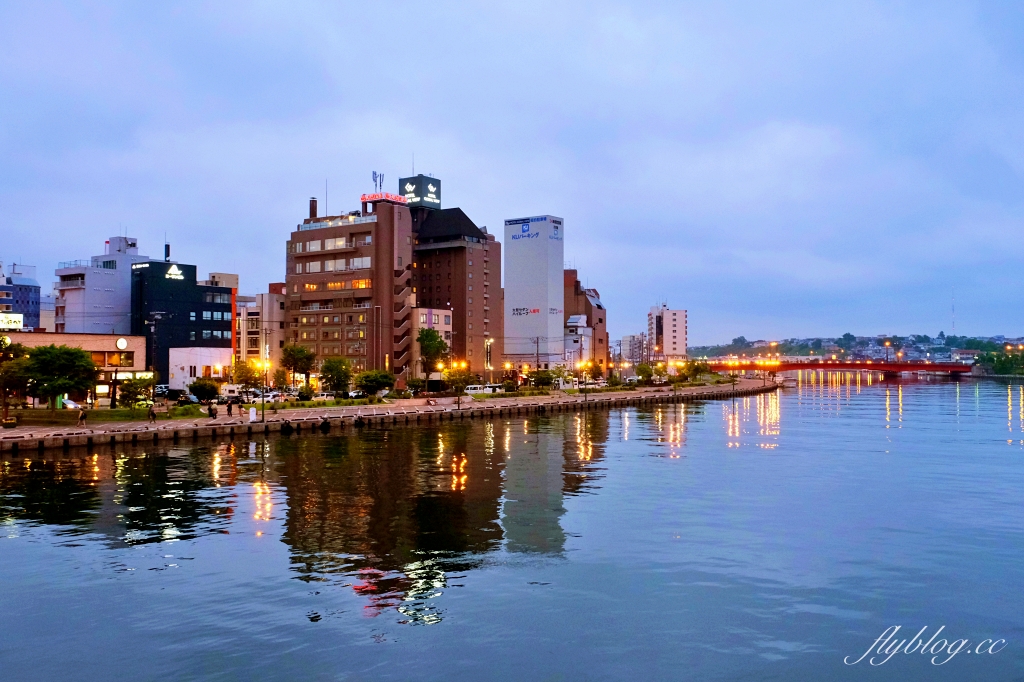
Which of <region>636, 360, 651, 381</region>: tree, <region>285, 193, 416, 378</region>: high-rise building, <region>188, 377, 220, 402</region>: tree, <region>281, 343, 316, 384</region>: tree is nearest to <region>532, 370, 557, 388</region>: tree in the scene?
<region>285, 193, 416, 378</region>: high-rise building

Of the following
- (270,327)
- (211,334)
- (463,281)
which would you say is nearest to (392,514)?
(211,334)

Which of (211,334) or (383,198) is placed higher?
(383,198)

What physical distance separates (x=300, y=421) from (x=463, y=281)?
97416 millimetres

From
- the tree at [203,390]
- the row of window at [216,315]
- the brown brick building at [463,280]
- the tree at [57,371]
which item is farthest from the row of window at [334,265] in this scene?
the tree at [57,371]

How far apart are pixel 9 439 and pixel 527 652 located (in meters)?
52.8

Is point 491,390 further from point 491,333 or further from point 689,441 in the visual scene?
point 689,441

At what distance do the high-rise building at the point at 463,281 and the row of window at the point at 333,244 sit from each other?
2928 cm

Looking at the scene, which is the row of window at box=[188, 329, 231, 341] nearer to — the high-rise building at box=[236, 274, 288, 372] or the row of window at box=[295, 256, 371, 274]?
the high-rise building at box=[236, 274, 288, 372]

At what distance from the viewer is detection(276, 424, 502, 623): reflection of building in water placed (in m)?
28.1

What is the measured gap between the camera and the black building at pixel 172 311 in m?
123

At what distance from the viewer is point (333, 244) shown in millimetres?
150875

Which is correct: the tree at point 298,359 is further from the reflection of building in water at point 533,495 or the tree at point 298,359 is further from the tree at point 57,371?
the reflection of building in water at point 533,495

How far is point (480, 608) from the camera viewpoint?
985 inches

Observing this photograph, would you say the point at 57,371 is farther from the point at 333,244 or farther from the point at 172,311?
the point at 333,244
